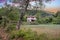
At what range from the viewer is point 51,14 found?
558 cm

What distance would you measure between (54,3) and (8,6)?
145 centimetres

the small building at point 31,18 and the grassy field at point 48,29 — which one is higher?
the small building at point 31,18

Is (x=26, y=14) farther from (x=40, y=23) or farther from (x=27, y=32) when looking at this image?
(x=27, y=32)

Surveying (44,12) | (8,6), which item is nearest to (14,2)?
(8,6)

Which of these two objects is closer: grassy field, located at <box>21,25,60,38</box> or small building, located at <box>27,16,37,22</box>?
grassy field, located at <box>21,25,60,38</box>

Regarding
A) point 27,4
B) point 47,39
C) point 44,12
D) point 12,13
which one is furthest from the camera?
point 12,13

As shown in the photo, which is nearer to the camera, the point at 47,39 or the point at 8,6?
the point at 47,39

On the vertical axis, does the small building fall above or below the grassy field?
above

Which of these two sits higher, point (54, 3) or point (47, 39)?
point (54, 3)

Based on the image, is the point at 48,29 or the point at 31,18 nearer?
the point at 48,29

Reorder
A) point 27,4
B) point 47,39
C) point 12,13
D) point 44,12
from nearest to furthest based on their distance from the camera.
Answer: point 47,39 → point 27,4 → point 44,12 → point 12,13

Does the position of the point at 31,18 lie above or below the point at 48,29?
above

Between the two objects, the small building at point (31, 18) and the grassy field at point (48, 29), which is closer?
the grassy field at point (48, 29)

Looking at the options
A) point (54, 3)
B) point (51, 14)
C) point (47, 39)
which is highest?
point (54, 3)
